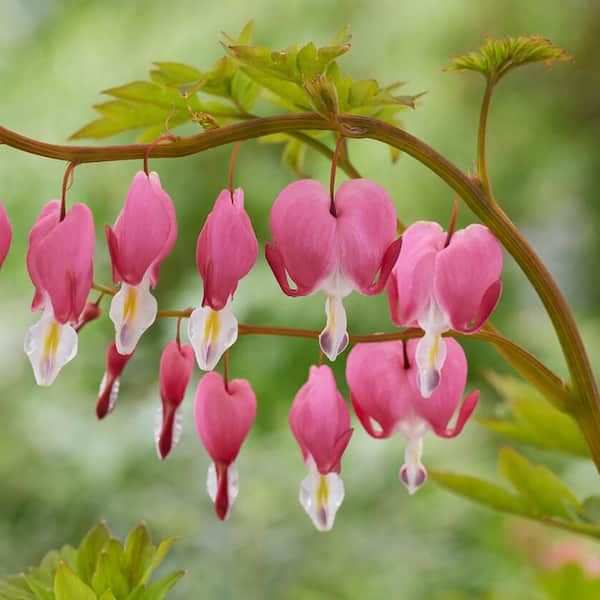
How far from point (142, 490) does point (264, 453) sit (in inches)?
13.0

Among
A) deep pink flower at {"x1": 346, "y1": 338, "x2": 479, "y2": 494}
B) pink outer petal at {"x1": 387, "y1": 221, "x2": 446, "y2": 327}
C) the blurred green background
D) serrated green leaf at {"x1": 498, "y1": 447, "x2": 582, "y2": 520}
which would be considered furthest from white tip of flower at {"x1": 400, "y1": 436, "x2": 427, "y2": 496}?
the blurred green background

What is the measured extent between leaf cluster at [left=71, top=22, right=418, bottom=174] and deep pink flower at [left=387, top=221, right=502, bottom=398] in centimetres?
10

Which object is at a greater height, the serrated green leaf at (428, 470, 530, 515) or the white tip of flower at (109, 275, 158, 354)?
the white tip of flower at (109, 275, 158, 354)

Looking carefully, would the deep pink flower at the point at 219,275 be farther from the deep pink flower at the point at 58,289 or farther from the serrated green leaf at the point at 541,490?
the serrated green leaf at the point at 541,490

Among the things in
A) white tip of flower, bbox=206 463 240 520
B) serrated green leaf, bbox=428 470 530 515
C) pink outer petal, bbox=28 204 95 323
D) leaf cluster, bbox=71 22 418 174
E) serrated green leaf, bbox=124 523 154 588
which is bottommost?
serrated green leaf, bbox=124 523 154 588

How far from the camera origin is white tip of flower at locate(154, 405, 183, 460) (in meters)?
0.70

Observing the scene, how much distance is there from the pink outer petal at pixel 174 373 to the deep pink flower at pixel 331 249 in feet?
0.47

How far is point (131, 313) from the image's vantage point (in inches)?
24.1

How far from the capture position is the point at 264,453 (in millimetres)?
2621

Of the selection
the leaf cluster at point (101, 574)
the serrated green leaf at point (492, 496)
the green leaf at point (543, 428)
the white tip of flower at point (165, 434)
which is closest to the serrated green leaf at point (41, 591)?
the leaf cluster at point (101, 574)

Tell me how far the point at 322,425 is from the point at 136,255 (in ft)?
0.57

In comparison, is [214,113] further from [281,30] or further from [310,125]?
[281,30]

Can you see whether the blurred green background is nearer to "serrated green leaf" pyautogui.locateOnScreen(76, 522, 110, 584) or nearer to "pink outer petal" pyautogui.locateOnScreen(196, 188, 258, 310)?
"serrated green leaf" pyautogui.locateOnScreen(76, 522, 110, 584)

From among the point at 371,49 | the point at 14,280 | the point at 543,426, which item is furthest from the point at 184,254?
the point at 543,426
